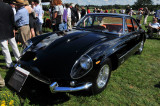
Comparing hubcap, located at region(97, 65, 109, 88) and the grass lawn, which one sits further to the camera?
hubcap, located at region(97, 65, 109, 88)

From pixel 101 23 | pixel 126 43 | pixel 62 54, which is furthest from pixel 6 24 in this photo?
pixel 126 43

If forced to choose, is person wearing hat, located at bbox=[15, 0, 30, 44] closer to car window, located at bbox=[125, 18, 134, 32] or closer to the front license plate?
the front license plate

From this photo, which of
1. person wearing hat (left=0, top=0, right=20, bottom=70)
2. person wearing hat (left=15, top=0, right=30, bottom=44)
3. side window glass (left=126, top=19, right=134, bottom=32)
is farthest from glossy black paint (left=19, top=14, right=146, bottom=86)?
person wearing hat (left=15, top=0, right=30, bottom=44)

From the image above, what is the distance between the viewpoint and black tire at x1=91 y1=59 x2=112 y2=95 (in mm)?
2307

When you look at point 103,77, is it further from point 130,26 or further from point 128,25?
point 130,26

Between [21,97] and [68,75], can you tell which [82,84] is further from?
[21,97]

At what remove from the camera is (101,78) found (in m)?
2.62

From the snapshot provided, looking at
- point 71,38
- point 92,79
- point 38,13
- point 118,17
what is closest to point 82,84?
point 92,79

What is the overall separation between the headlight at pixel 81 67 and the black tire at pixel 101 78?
25 centimetres

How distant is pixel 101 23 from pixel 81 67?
7.36 ft

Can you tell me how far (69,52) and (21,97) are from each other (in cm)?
122

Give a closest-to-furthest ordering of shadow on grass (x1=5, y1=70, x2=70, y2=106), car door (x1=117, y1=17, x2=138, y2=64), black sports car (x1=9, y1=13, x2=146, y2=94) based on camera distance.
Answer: black sports car (x1=9, y1=13, x2=146, y2=94) < shadow on grass (x1=5, y1=70, x2=70, y2=106) < car door (x1=117, y1=17, x2=138, y2=64)

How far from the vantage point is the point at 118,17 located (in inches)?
138

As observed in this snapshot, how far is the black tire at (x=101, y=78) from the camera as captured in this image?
7.57ft
